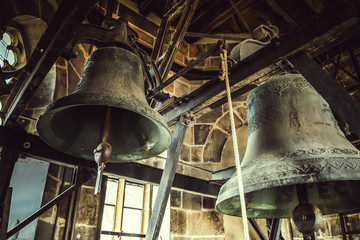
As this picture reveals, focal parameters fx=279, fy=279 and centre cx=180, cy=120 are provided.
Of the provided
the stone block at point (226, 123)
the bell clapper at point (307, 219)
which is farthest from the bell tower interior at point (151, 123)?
the stone block at point (226, 123)

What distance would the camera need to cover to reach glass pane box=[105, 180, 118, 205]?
124 inches

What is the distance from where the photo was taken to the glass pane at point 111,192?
124 inches

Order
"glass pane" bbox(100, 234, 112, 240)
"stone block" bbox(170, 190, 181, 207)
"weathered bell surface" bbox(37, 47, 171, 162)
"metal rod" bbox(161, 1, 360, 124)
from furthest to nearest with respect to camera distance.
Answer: "stone block" bbox(170, 190, 181, 207), "glass pane" bbox(100, 234, 112, 240), "weathered bell surface" bbox(37, 47, 171, 162), "metal rod" bbox(161, 1, 360, 124)

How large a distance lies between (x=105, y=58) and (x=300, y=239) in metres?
3.27

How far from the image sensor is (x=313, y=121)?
148 centimetres

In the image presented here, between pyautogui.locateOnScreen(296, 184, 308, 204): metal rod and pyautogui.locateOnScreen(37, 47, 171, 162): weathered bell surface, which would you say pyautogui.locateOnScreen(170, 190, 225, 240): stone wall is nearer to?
pyautogui.locateOnScreen(37, 47, 171, 162): weathered bell surface

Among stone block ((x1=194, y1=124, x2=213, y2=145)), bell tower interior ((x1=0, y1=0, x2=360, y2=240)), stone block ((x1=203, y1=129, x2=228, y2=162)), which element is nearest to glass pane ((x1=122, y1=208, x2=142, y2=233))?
bell tower interior ((x1=0, y1=0, x2=360, y2=240))

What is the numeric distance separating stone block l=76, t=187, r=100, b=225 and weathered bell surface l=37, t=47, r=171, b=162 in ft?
4.07

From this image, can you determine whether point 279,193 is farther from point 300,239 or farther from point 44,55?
point 300,239

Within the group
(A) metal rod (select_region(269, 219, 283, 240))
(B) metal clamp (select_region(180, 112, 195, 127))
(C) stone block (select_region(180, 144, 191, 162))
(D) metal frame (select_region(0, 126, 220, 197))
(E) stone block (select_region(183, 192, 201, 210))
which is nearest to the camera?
(D) metal frame (select_region(0, 126, 220, 197))

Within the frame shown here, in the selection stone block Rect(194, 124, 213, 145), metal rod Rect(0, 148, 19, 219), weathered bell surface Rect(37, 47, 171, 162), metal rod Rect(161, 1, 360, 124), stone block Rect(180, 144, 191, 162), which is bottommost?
metal rod Rect(0, 148, 19, 219)

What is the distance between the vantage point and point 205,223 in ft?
11.5

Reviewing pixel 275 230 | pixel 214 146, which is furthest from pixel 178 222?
pixel 275 230

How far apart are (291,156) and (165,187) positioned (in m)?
0.83
